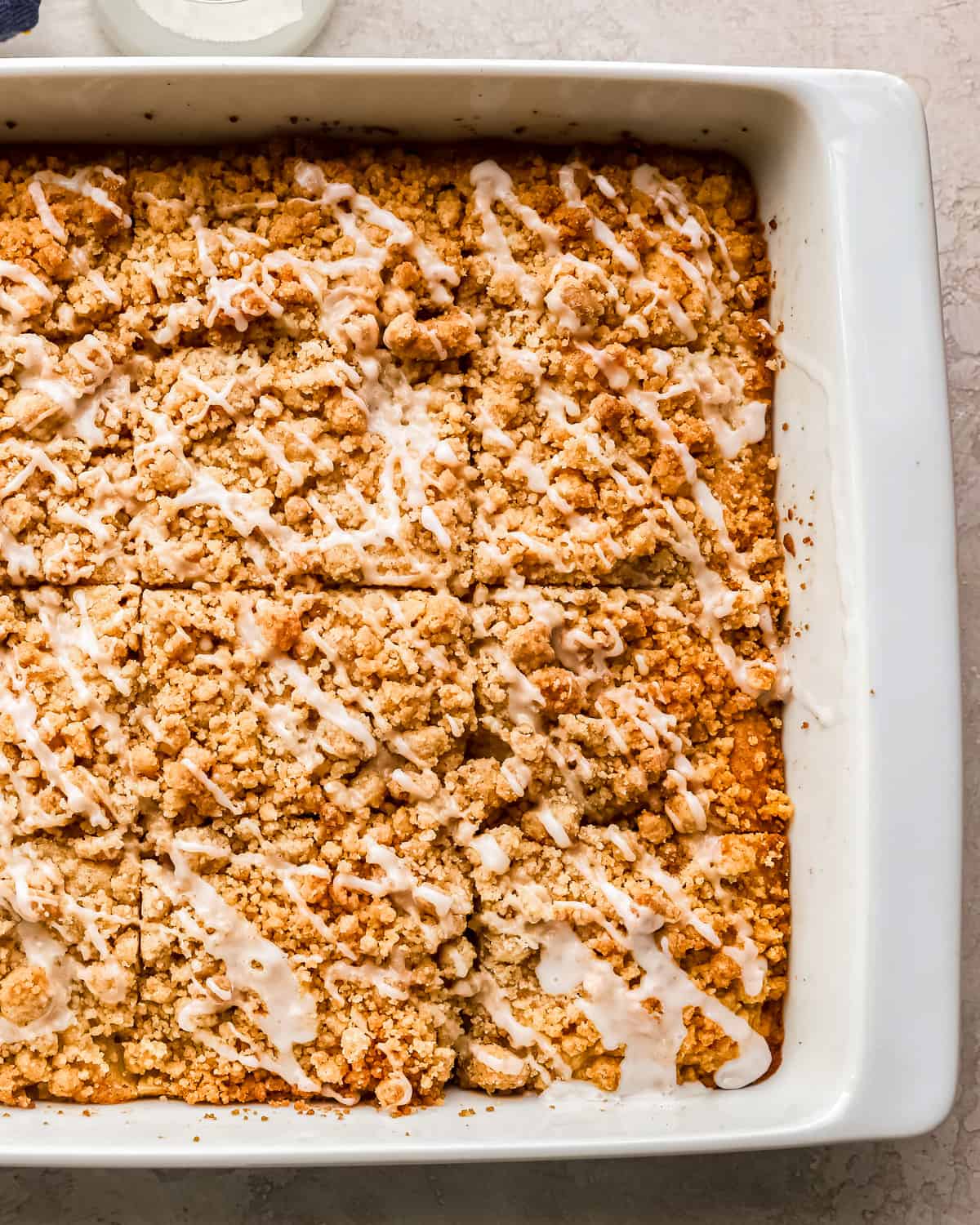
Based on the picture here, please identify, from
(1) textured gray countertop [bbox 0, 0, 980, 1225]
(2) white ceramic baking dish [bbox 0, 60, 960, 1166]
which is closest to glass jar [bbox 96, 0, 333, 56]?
(1) textured gray countertop [bbox 0, 0, 980, 1225]

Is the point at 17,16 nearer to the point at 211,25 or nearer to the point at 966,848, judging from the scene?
the point at 211,25

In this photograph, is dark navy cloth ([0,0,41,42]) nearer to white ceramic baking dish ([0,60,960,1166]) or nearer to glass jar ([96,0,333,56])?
glass jar ([96,0,333,56])

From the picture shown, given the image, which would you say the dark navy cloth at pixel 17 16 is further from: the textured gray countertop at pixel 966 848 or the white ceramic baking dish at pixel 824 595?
the white ceramic baking dish at pixel 824 595

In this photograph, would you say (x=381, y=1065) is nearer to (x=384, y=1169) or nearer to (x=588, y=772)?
(x=384, y=1169)

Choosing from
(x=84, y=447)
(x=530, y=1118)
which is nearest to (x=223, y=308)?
(x=84, y=447)

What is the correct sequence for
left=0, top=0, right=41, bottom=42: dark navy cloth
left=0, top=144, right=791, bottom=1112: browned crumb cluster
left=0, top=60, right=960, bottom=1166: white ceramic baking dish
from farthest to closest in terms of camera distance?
left=0, top=0, right=41, bottom=42: dark navy cloth → left=0, top=144, right=791, bottom=1112: browned crumb cluster → left=0, top=60, right=960, bottom=1166: white ceramic baking dish

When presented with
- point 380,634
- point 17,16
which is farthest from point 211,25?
point 380,634

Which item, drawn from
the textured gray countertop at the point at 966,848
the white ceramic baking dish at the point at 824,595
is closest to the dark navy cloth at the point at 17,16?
the textured gray countertop at the point at 966,848
